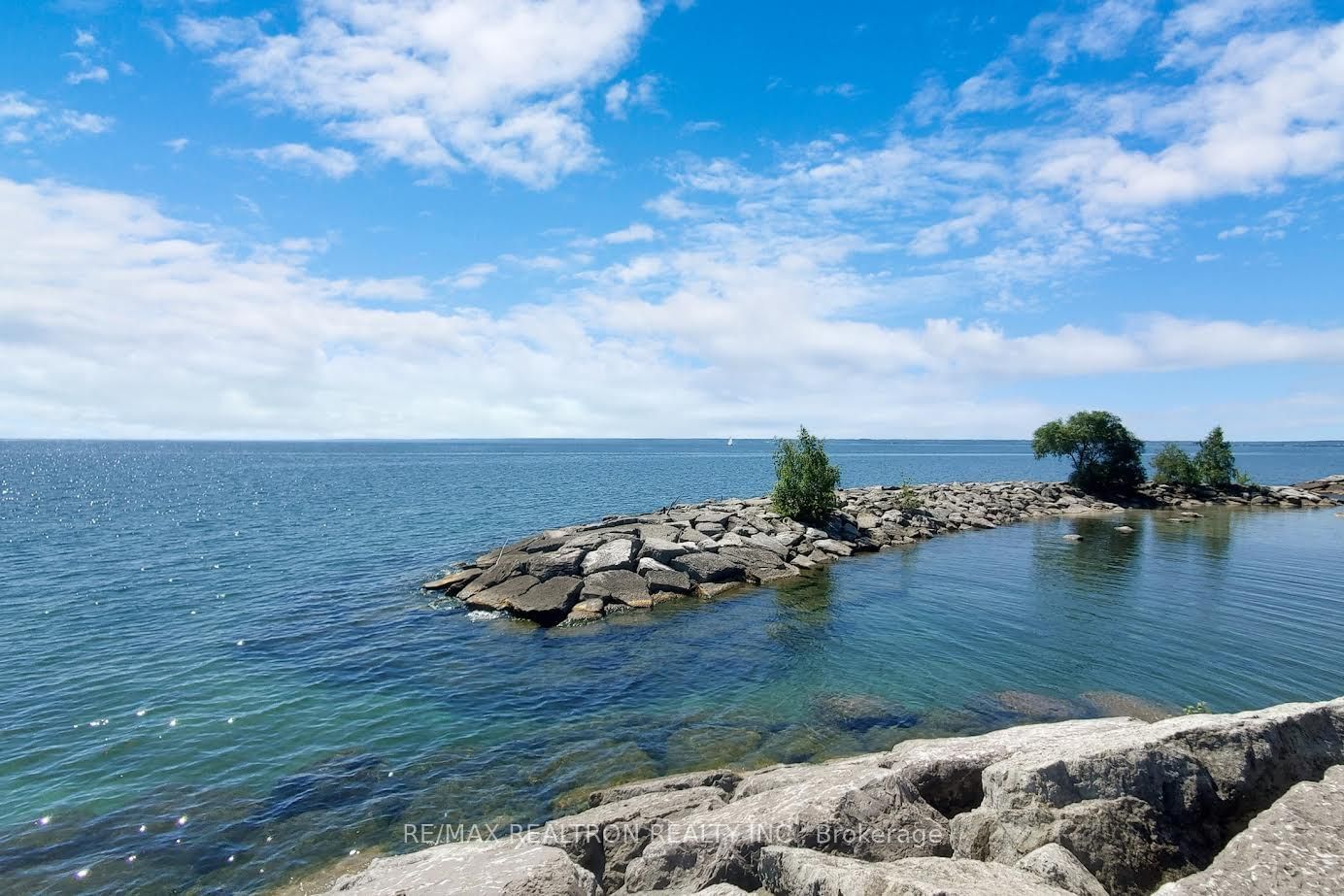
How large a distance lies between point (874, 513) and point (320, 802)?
47.5 metres

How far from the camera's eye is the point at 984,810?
9.73m

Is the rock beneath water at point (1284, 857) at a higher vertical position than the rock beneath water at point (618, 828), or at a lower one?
higher

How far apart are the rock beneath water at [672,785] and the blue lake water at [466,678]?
1.60 m

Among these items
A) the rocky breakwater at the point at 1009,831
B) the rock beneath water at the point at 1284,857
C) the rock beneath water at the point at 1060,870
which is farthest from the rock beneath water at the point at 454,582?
the rock beneath water at the point at 1284,857

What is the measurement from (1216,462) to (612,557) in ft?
275

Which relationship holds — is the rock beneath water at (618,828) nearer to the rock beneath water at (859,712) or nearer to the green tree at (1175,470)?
the rock beneath water at (859,712)

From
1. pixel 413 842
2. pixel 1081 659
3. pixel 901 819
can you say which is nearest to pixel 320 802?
pixel 413 842

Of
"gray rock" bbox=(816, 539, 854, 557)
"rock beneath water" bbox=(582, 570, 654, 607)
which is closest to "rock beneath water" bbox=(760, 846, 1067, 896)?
"rock beneath water" bbox=(582, 570, 654, 607)

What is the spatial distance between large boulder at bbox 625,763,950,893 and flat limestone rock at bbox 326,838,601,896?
1.30 meters

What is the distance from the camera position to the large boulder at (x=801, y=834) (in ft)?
Answer: 31.2

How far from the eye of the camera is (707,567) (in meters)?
36.1

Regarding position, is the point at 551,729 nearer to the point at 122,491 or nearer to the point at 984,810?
the point at 984,810

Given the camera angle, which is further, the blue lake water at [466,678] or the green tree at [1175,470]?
the green tree at [1175,470]

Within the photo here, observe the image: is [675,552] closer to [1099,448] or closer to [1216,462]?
[1099,448]
